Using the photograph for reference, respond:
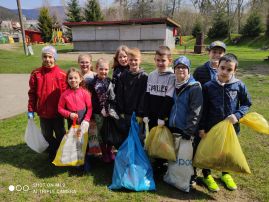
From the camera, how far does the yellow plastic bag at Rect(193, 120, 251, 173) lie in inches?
115

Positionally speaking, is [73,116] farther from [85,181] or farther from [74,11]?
[74,11]

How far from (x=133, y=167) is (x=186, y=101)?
3.28 feet

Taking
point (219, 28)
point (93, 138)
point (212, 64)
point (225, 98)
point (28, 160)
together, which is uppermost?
point (219, 28)

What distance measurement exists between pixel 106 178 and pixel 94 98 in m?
A: 1.08

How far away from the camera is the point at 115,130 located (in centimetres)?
357

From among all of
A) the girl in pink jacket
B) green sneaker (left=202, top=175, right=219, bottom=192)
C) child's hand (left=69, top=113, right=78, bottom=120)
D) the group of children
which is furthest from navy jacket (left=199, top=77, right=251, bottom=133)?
child's hand (left=69, top=113, right=78, bottom=120)

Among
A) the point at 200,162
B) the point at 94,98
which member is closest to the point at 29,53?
the point at 94,98

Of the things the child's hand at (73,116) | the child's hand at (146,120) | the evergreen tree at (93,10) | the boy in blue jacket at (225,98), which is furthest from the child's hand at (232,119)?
the evergreen tree at (93,10)

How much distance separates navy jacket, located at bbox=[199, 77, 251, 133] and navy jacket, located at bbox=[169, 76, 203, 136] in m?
0.17

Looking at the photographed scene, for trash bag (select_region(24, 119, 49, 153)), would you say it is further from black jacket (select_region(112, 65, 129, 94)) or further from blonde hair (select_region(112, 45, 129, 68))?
blonde hair (select_region(112, 45, 129, 68))

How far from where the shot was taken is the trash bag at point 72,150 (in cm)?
341

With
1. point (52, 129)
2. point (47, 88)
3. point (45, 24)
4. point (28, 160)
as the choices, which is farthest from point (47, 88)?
point (45, 24)

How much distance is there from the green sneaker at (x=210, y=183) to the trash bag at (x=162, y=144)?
1.83 ft
